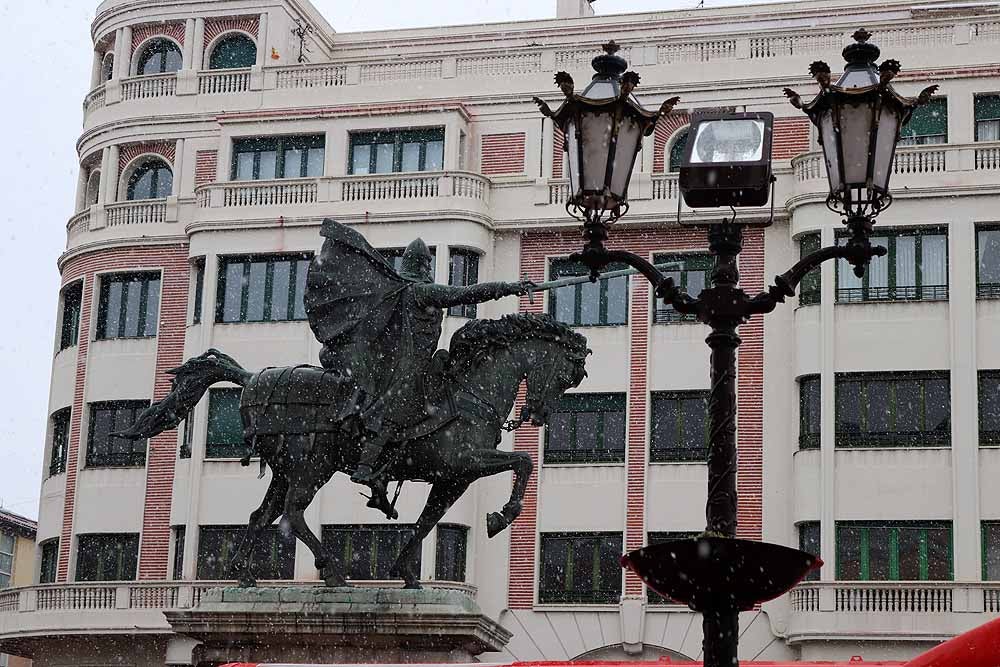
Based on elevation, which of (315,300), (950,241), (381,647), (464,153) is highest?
(464,153)

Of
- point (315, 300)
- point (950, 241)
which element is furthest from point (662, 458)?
point (315, 300)

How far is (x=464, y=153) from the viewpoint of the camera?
42.2m

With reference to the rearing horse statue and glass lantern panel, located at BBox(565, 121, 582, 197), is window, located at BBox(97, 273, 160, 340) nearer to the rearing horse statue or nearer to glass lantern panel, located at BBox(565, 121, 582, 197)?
the rearing horse statue

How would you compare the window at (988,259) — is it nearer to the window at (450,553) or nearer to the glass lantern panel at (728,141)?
the window at (450,553)

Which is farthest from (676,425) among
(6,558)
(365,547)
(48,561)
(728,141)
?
(6,558)

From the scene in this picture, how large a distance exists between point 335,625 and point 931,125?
26.6 metres

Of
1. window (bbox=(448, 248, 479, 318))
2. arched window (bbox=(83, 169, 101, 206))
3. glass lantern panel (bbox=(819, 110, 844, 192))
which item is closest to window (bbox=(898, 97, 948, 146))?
window (bbox=(448, 248, 479, 318))

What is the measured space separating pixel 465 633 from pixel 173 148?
98.7 ft

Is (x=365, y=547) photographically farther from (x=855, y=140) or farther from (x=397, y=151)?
(x=855, y=140)

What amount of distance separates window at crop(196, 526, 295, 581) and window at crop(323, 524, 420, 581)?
106 centimetres

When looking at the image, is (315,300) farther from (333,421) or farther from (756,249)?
(756,249)

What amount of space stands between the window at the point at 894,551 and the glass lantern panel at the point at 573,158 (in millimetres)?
27238

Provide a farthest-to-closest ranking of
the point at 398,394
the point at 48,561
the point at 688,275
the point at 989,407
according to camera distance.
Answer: the point at 48,561 → the point at 688,275 → the point at 989,407 → the point at 398,394

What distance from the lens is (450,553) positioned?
3884 centimetres
